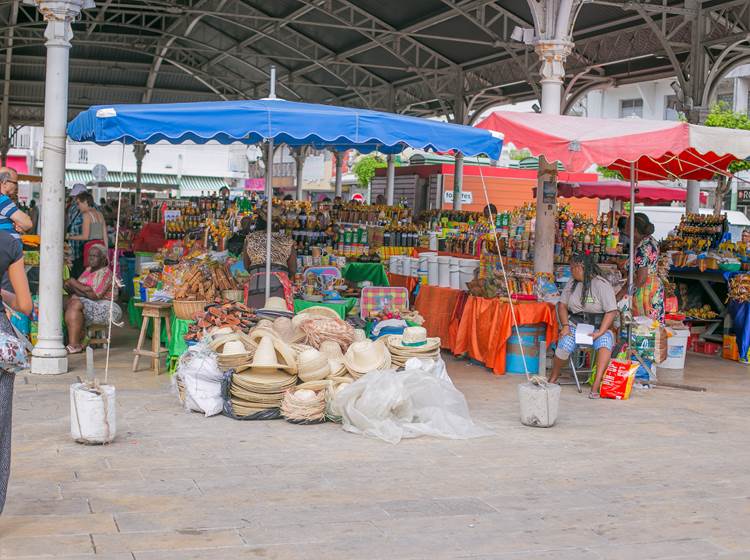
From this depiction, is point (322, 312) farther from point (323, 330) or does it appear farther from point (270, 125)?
point (270, 125)

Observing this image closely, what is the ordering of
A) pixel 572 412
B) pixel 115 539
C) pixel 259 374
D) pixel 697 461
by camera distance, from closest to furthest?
pixel 115 539
pixel 697 461
pixel 259 374
pixel 572 412

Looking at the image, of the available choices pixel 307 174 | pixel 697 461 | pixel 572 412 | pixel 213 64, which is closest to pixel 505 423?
pixel 572 412

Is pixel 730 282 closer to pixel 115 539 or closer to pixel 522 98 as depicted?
pixel 115 539

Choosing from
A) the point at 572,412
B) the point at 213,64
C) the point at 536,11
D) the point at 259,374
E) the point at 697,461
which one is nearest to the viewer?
the point at 697,461

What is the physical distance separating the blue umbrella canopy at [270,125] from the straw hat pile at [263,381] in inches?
64.2

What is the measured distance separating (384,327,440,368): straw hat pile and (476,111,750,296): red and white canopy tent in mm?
1742

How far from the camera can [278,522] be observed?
451 centimetres

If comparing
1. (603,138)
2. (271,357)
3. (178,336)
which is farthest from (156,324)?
(603,138)

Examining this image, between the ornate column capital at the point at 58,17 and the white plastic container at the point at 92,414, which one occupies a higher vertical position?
the ornate column capital at the point at 58,17

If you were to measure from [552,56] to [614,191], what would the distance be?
971 centimetres

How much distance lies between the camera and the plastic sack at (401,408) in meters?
6.38

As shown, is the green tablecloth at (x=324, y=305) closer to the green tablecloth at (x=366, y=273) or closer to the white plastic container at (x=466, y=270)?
the white plastic container at (x=466, y=270)

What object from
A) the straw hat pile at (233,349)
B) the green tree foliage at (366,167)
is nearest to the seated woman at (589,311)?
the straw hat pile at (233,349)

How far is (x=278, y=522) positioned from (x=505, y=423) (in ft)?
9.11
